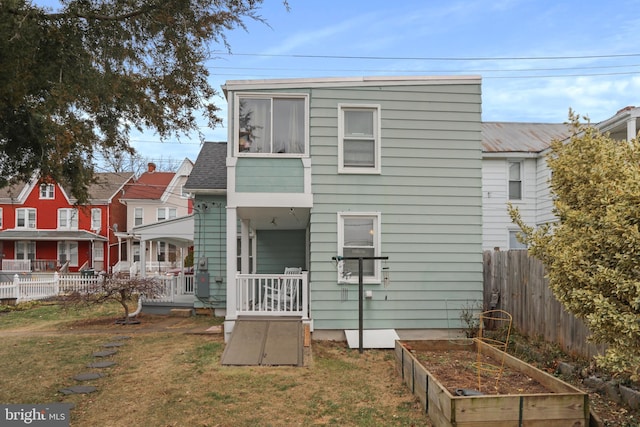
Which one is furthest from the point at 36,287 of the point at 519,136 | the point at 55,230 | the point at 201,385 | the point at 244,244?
the point at 519,136

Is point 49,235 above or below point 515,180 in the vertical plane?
below

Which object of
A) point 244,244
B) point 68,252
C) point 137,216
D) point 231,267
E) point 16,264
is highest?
point 137,216

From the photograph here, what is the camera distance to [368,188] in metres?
9.06

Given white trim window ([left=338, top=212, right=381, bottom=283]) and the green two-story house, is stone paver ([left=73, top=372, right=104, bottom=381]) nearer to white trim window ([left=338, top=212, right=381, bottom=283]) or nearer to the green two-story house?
the green two-story house

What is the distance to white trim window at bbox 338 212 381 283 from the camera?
8.99 meters

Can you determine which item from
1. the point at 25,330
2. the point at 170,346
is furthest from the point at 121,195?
the point at 170,346

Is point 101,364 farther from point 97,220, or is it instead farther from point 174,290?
point 97,220

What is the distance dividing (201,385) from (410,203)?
5232 millimetres

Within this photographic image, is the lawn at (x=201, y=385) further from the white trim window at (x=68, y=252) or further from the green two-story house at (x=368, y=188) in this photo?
the white trim window at (x=68, y=252)

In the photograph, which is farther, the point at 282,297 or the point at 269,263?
the point at 269,263

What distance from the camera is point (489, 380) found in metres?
5.62

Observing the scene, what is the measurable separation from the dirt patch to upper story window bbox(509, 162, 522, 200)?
29.3 feet

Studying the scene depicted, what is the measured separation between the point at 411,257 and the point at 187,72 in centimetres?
565

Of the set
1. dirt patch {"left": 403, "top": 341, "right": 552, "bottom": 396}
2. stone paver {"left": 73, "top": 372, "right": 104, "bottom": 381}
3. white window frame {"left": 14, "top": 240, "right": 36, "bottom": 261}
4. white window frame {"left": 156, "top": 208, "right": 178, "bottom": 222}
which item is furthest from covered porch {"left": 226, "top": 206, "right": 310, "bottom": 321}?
white window frame {"left": 14, "top": 240, "right": 36, "bottom": 261}
